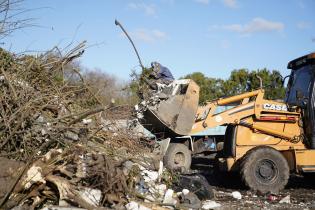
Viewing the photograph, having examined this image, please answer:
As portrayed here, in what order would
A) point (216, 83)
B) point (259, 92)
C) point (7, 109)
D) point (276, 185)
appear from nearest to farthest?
point (7, 109), point (276, 185), point (259, 92), point (216, 83)

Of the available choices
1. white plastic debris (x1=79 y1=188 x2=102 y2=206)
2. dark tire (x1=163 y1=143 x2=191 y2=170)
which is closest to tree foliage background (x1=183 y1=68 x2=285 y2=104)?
dark tire (x1=163 y1=143 x2=191 y2=170)

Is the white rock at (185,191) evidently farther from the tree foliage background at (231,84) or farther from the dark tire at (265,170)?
the tree foliage background at (231,84)

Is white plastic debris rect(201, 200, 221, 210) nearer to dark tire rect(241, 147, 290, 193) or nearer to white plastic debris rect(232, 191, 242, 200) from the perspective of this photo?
white plastic debris rect(232, 191, 242, 200)

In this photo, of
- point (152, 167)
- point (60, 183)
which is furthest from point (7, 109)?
point (152, 167)

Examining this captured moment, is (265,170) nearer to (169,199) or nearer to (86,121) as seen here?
(169,199)

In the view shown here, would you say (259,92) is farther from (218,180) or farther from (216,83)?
(216,83)

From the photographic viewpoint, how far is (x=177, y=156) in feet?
32.8

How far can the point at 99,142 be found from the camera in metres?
6.45

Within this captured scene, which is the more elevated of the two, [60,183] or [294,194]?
[60,183]

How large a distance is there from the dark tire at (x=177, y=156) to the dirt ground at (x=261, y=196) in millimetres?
620

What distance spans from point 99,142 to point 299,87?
452cm

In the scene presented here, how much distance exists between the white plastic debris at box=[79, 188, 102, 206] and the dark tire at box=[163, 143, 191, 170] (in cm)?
416

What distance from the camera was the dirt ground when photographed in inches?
278

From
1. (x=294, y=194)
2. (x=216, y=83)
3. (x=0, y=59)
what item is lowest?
(x=294, y=194)
